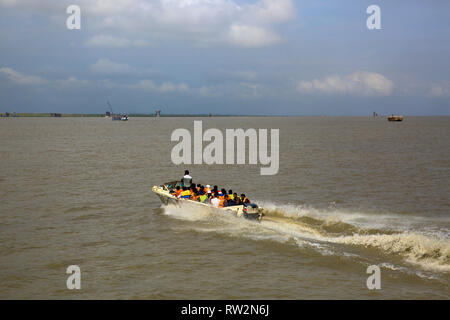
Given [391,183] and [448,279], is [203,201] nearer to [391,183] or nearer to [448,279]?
[448,279]

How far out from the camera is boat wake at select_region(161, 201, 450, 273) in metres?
14.0

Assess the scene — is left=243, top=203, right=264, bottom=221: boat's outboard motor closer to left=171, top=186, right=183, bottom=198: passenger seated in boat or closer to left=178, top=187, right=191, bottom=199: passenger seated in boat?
left=178, top=187, right=191, bottom=199: passenger seated in boat

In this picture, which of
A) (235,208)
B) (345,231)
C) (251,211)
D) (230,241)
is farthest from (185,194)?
(345,231)

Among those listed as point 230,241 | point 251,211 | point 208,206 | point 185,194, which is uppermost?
point 185,194

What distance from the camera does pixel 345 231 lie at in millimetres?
17094

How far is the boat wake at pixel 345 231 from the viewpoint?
14000 mm

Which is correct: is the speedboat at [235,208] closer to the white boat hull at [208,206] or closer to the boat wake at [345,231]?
the white boat hull at [208,206]

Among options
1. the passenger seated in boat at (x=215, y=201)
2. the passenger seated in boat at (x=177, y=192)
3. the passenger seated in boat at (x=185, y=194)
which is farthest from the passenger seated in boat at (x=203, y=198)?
the passenger seated in boat at (x=177, y=192)

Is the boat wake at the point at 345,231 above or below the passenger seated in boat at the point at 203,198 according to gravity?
below

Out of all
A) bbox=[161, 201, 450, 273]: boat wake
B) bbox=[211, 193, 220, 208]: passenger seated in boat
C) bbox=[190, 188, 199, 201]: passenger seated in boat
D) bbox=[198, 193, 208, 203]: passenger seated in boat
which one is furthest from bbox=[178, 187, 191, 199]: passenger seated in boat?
bbox=[211, 193, 220, 208]: passenger seated in boat

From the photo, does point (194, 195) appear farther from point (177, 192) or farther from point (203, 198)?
point (177, 192)
